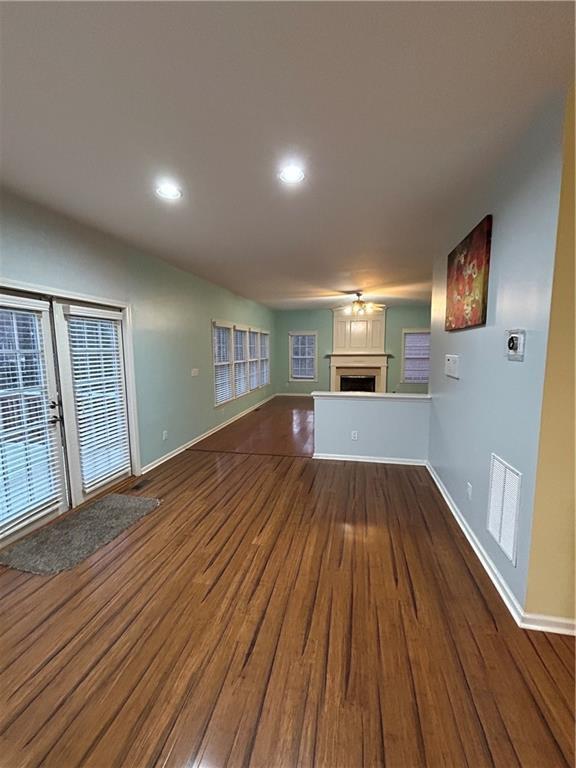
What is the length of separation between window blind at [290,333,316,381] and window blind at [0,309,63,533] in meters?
6.97

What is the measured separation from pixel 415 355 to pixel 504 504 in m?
7.04

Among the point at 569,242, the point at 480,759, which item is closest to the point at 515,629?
the point at 480,759

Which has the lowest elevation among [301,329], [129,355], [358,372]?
[358,372]

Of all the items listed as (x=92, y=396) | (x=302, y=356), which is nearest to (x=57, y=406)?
(x=92, y=396)

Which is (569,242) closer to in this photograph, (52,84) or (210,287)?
(52,84)

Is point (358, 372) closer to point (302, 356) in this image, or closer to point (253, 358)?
point (302, 356)

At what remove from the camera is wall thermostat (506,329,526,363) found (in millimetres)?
1666

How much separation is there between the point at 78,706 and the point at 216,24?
8.68 ft

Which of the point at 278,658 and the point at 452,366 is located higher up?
the point at 452,366

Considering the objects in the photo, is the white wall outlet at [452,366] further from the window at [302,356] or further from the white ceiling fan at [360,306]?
the window at [302,356]

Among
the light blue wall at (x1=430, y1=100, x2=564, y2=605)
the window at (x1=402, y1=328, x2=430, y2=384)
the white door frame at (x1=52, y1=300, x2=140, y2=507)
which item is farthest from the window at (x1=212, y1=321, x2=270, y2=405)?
the light blue wall at (x1=430, y1=100, x2=564, y2=605)

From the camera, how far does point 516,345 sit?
1705 mm

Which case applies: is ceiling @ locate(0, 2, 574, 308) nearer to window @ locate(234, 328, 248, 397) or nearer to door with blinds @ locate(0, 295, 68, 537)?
door with blinds @ locate(0, 295, 68, 537)

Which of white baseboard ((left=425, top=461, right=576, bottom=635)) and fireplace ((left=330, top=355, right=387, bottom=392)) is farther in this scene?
fireplace ((left=330, top=355, right=387, bottom=392))
